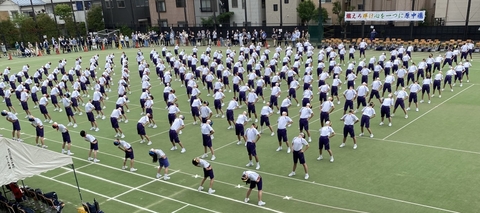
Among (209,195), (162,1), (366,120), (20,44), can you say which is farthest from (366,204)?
(162,1)

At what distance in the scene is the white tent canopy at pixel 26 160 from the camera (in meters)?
11.2

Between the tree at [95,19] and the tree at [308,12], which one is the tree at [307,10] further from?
the tree at [95,19]

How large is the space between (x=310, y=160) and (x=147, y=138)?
7188 mm

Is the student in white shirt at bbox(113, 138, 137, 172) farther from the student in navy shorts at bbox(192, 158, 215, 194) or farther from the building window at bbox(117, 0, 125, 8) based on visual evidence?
the building window at bbox(117, 0, 125, 8)

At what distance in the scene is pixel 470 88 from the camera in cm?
2527

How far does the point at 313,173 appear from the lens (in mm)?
14586

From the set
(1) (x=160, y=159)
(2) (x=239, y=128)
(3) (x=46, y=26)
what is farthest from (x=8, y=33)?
(1) (x=160, y=159)

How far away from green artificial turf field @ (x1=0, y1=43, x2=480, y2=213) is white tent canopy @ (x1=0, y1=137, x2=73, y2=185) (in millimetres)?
2263

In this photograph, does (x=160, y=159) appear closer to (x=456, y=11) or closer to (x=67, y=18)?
(x=456, y=11)

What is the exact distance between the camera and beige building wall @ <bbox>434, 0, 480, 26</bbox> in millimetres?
43500

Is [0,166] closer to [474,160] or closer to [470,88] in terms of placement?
[474,160]

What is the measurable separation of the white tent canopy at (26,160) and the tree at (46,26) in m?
54.6

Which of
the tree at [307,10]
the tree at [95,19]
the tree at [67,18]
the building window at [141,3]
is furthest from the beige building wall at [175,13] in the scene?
the tree at [307,10]

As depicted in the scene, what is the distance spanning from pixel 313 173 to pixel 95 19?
65305 millimetres
